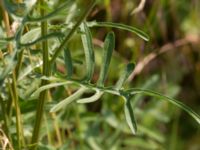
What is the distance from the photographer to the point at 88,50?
100cm

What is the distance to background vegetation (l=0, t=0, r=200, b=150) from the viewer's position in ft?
3.22

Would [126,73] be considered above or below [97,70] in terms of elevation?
below

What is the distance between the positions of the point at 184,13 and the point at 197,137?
1.83ft

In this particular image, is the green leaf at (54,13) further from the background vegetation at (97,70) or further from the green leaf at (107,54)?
the green leaf at (107,54)

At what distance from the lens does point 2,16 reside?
1.12m

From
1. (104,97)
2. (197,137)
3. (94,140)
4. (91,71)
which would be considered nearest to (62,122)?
(94,140)

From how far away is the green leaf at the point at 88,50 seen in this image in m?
0.99

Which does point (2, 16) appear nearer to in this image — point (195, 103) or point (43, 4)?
point (43, 4)

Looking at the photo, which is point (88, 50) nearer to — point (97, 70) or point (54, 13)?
point (54, 13)

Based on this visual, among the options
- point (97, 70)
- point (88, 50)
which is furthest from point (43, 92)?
point (97, 70)

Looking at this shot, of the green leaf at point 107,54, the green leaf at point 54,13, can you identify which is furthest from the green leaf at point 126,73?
the green leaf at point 54,13

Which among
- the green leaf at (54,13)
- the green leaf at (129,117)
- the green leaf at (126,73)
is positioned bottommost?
the green leaf at (129,117)

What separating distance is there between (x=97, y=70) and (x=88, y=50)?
1396 mm

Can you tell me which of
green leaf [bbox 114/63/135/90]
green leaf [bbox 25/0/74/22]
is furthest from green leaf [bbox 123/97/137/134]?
green leaf [bbox 25/0/74/22]
